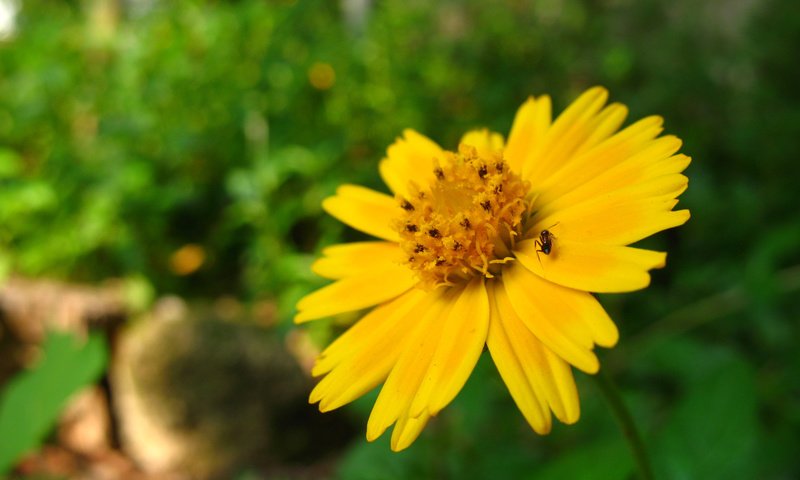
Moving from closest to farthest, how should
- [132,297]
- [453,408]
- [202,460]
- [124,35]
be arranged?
[453,408] < [202,460] < [132,297] < [124,35]

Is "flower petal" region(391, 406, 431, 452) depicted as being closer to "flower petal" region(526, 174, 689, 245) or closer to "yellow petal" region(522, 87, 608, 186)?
"flower petal" region(526, 174, 689, 245)

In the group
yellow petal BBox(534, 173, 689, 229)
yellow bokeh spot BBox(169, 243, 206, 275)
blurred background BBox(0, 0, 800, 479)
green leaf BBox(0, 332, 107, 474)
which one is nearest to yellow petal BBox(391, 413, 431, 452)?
yellow petal BBox(534, 173, 689, 229)

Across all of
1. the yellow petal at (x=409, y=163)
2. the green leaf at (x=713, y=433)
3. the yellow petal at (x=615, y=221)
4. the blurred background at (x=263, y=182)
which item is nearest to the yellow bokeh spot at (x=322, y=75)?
the blurred background at (x=263, y=182)

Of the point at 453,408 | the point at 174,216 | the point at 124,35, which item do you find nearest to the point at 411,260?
the point at 453,408

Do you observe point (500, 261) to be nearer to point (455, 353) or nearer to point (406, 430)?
point (455, 353)

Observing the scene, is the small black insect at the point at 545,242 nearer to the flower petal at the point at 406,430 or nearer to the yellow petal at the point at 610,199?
the yellow petal at the point at 610,199

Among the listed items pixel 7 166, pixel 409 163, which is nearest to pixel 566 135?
pixel 409 163

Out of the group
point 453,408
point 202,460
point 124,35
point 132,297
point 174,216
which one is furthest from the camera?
point 124,35

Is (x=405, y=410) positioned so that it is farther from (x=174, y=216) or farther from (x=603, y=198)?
(x=174, y=216)
